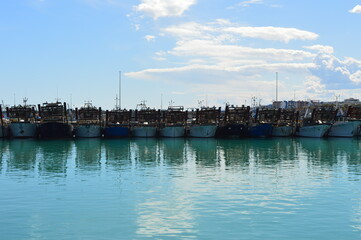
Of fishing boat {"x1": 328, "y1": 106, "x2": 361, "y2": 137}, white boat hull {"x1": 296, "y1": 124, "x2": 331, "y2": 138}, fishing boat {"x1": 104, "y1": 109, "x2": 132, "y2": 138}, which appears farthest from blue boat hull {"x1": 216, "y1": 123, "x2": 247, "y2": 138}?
fishing boat {"x1": 328, "y1": 106, "x2": 361, "y2": 137}

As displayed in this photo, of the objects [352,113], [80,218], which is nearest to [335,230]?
[80,218]

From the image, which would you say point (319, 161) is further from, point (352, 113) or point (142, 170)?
point (352, 113)

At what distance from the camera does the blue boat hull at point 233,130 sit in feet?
264

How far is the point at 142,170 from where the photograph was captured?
37.9 meters

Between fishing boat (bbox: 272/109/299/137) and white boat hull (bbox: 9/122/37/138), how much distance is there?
48.2m

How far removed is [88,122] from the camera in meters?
84.1

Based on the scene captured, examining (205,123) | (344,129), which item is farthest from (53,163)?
(344,129)

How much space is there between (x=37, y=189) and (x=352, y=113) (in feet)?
251

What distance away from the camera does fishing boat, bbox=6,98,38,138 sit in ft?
252

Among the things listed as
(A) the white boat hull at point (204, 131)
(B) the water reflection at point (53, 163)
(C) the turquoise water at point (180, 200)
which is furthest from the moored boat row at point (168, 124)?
(C) the turquoise water at point (180, 200)

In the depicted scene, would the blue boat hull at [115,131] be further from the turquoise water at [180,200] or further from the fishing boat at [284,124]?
the turquoise water at [180,200]

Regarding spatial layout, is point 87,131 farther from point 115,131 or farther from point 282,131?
point 282,131

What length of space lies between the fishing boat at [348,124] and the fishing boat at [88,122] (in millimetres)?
47463

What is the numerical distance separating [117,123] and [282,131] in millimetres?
33902
